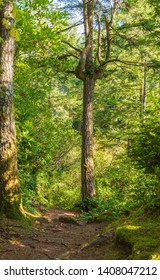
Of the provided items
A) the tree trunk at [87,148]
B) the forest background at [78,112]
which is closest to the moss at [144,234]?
the forest background at [78,112]

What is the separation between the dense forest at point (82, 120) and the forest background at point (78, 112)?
4 cm

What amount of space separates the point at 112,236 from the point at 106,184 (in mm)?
10473

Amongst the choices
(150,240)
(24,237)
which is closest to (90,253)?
(150,240)

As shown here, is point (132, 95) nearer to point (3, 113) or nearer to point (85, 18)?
point (85, 18)

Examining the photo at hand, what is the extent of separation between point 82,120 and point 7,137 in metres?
7.74

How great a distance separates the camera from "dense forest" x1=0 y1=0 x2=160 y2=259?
589 cm

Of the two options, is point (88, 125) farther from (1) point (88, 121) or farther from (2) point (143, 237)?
(2) point (143, 237)

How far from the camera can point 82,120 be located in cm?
1386

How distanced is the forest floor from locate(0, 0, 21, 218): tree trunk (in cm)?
41

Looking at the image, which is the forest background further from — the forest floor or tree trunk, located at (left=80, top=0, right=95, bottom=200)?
the forest floor

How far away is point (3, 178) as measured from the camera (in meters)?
6.21

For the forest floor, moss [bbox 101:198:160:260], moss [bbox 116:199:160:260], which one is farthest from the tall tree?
moss [bbox 101:198:160:260]

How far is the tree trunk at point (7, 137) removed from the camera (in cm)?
620

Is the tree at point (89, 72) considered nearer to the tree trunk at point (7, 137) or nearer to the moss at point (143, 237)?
the tree trunk at point (7, 137)
